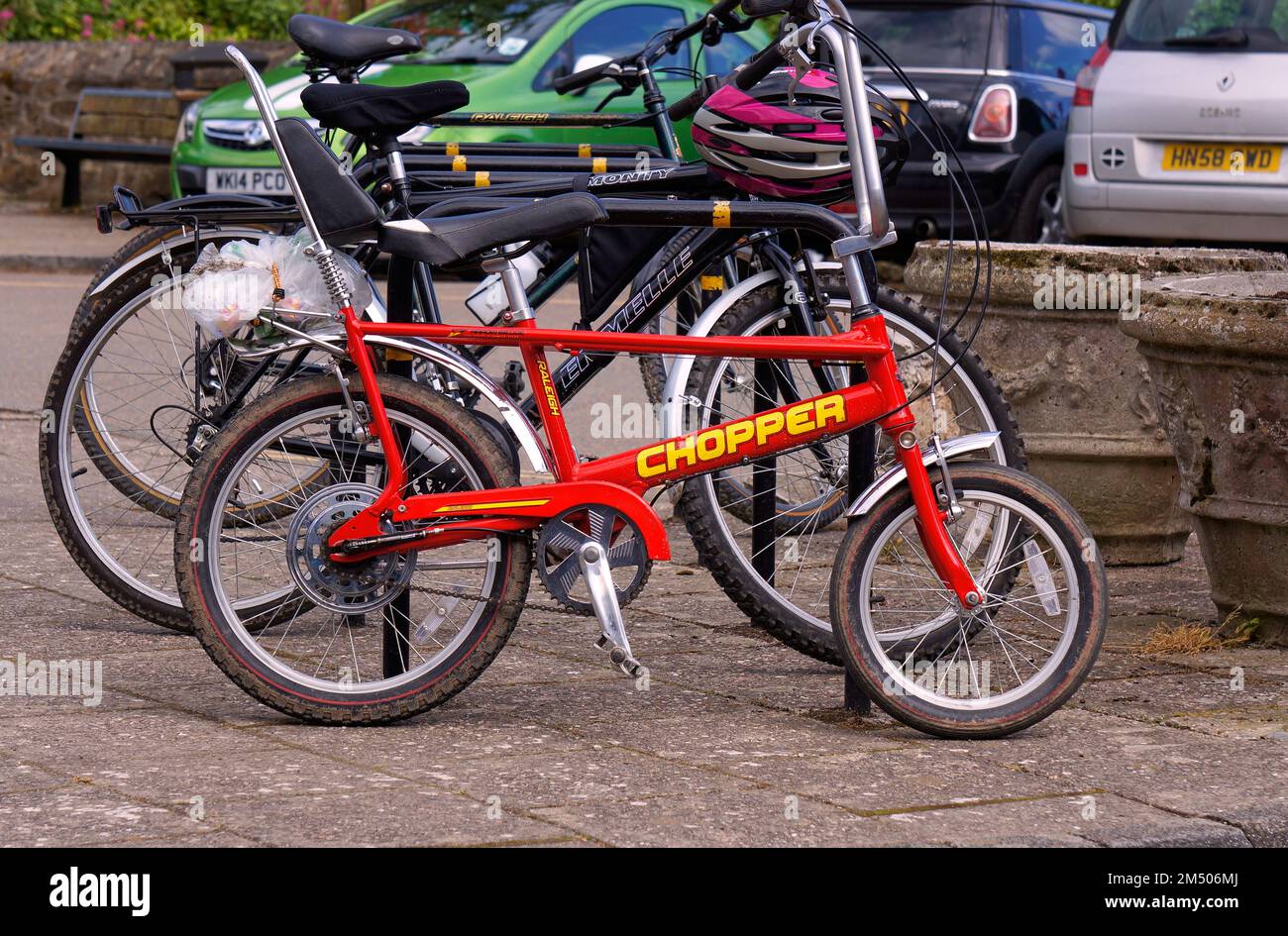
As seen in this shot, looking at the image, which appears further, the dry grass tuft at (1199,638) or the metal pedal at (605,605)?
the dry grass tuft at (1199,638)

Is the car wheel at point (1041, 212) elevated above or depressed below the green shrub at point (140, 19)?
below

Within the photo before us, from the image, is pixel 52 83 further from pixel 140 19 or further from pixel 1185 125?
pixel 1185 125

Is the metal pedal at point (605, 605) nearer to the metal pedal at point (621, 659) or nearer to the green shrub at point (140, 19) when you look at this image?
the metal pedal at point (621, 659)

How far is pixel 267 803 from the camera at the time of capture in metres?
3.69

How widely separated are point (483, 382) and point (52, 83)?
16.1m

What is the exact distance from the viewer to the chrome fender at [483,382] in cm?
427

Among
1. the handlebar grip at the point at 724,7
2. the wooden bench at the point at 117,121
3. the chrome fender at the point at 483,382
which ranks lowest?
the wooden bench at the point at 117,121

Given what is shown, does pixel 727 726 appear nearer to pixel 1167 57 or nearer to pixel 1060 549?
pixel 1060 549

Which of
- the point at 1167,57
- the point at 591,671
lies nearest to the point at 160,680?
the point at 591,671

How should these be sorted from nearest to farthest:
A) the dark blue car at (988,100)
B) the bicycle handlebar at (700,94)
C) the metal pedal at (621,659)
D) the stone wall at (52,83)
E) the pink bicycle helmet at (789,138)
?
the metal pedal at (621,659) < the pink bicycle helmet at (789,138) < the bicycle handlebar at (700,94) < the dark blue car at (988,100) < the stone wall at (52,83)

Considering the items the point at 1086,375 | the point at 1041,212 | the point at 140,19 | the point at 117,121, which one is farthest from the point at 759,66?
the point at 140,19

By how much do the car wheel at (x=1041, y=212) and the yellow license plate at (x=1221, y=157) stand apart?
106 inches

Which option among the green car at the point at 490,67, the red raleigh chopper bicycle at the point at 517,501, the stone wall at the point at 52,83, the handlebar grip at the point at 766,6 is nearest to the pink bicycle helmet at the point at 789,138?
the handlebar grip at the point at 766,6

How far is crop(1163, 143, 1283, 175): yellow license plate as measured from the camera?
10023mm
